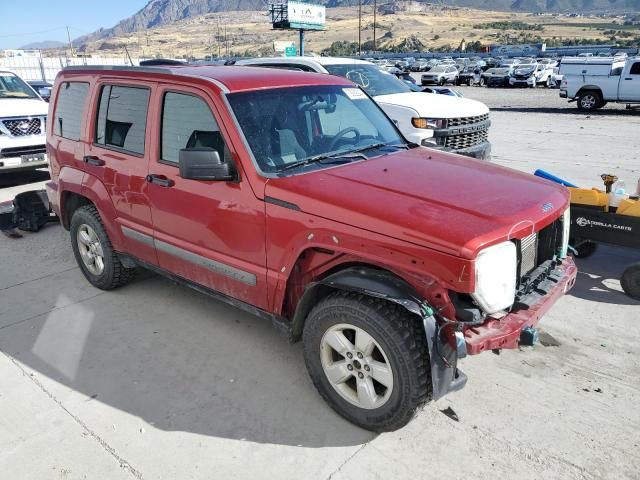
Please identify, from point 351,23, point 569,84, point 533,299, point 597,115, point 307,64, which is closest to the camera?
point 533,299

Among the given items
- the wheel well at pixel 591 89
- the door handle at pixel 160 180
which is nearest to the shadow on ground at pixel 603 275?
the door handle at pixel 160 180

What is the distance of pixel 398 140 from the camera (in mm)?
4176

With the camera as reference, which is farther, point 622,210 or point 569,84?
point 569,84

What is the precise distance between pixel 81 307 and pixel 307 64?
5.84 meters

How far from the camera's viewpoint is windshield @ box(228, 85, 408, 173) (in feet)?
11.1

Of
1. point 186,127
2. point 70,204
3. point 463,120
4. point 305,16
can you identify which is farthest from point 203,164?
point 305,16

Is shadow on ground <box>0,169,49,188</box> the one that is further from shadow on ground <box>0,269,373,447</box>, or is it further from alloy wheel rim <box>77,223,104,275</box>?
alloy wheel rim <box>77,223,104,275</box>

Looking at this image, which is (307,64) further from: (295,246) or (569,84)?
(569,84)

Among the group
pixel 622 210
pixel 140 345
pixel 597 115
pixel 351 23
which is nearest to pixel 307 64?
pixel 622 210

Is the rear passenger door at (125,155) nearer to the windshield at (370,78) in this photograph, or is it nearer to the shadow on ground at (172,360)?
the shadow on ground at (172,360)

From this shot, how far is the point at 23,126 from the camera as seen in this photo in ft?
29.7

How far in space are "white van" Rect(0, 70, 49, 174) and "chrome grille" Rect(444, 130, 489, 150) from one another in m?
6.60

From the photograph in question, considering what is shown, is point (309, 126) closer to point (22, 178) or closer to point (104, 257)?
point (104, 257)

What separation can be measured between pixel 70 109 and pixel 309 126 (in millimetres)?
2514
